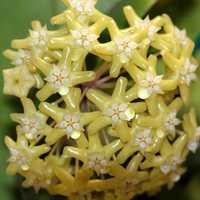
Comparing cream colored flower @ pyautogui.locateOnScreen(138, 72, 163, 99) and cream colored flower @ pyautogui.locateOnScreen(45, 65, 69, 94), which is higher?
cream colored flower @ pyautogui.locateOnScreen(45, 65, 69, 94)

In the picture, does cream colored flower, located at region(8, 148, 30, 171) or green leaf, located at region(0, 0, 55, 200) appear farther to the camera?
green leaf, located at region(0, 0, 55, 200)

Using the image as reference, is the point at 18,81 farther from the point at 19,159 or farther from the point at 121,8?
the point at 121,8

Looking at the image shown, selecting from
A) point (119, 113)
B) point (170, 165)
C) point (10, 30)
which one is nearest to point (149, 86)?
point (119, 113)

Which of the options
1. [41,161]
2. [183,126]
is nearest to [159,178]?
[183,126]

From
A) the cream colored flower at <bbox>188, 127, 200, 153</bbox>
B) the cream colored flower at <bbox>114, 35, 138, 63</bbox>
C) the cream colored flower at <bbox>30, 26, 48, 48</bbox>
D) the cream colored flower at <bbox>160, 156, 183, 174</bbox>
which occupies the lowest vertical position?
the cream colored flower at <bbox>160, 156, 183, 174</bbox>

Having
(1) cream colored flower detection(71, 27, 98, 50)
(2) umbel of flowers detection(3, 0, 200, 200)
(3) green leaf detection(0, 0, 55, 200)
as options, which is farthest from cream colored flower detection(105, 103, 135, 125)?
(3) green leaf detection(0, 0, 55, 200)

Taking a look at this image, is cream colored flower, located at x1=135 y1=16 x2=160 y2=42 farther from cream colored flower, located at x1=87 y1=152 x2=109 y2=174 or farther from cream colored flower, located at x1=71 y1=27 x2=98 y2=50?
cream colored flower, located at x1=87 y1=152 x2=109 y2=174

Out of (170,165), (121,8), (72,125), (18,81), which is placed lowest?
(170,165)

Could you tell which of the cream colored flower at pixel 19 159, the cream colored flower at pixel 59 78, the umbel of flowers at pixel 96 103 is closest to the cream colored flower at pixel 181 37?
the umbel of flowers at pixel 96 103
